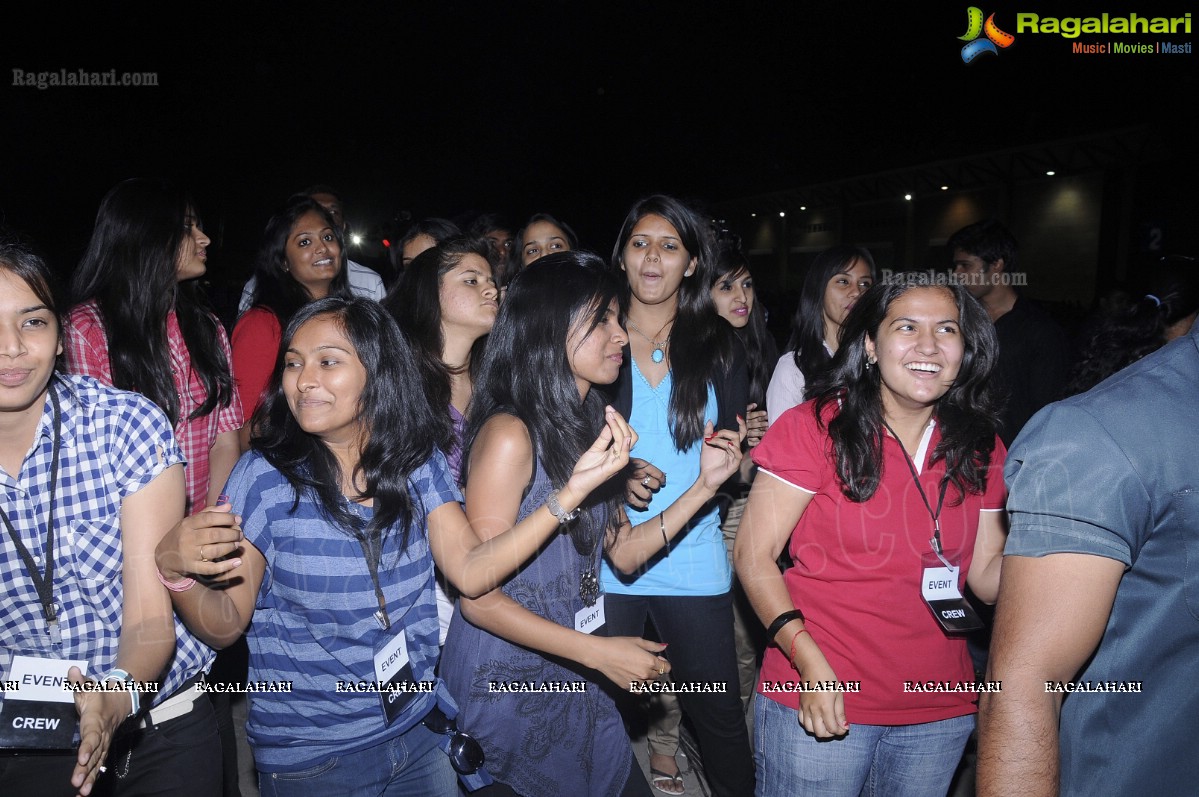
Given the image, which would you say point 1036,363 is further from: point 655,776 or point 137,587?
point 137,587

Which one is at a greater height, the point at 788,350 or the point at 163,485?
the point at 788,350

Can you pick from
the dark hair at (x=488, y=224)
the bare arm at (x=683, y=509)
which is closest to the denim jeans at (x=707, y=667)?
the bare arm at (x=683, y=509)

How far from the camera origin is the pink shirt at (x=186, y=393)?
7.55ft

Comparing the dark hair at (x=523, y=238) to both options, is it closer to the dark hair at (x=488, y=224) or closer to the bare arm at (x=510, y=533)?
the dark hair at (x=488, y=224)

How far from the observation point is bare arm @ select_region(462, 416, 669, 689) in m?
1.73

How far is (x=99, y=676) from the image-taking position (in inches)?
63.1

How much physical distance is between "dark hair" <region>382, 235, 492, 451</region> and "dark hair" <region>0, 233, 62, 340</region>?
1.17 meters

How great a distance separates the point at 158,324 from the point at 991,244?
4.16 metres

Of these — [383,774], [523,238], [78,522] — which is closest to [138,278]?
[78,522]

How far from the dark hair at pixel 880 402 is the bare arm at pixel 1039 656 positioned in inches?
35.9

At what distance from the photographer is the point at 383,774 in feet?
5.72

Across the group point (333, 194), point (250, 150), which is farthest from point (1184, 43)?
point (250, 150)

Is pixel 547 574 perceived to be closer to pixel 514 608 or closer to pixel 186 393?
pixel 514 608

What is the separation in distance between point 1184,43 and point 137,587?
11.2 metres
